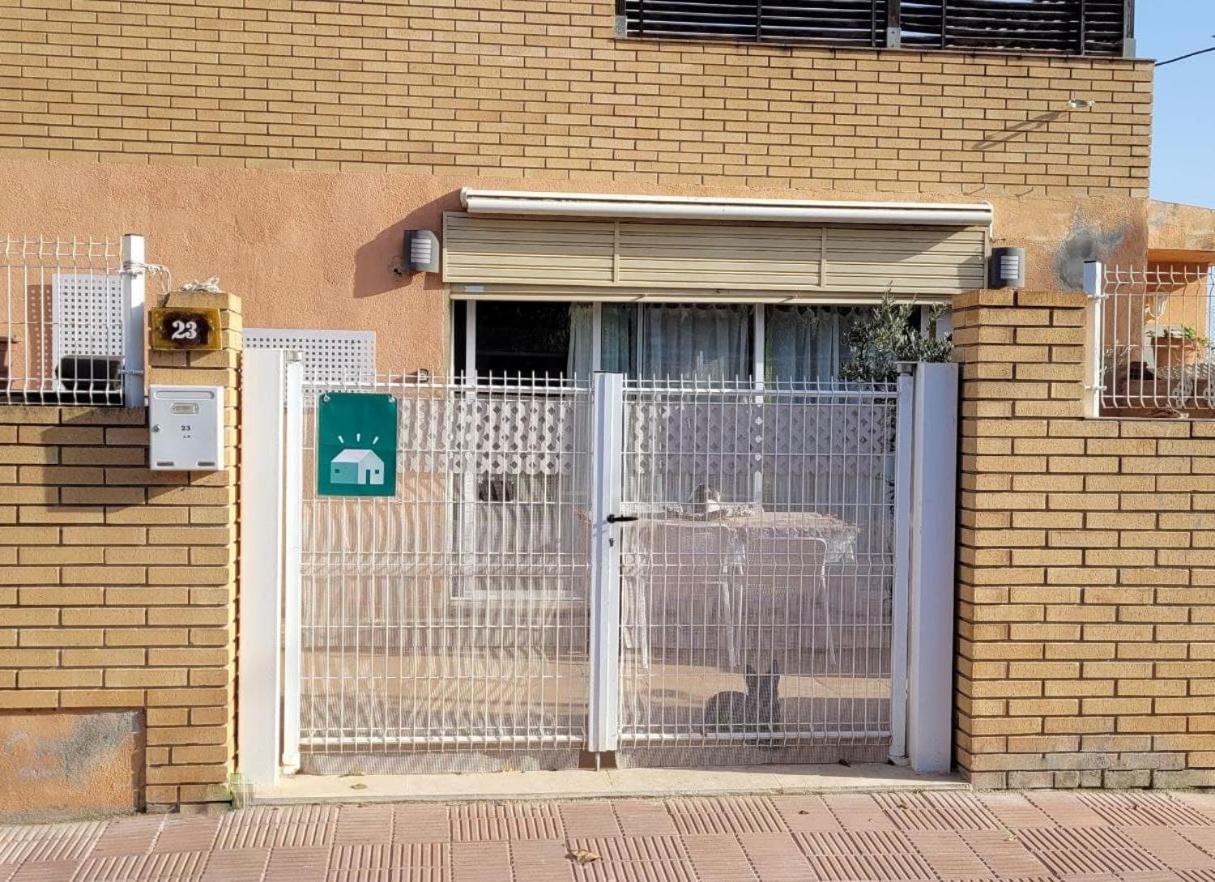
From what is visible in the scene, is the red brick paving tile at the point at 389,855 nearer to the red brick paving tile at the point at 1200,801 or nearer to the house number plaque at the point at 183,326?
the house number plaque at the point at 183,326

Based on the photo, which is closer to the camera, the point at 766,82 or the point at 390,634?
the point at 390,634

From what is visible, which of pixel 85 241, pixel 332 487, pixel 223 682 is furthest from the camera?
pixel 85 241

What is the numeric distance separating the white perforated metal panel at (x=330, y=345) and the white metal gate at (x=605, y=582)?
314 cm

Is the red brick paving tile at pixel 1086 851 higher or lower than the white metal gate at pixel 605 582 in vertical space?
lower

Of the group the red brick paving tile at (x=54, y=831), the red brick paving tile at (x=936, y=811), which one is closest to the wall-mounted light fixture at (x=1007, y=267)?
the red brick paving tile at (x=936, y=811)

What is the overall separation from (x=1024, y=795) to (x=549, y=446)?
102 inches

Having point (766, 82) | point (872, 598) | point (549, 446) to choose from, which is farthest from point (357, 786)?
point (766, 82)

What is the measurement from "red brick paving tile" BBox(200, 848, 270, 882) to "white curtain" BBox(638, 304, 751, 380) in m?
5.20

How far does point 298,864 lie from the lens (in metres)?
4.78

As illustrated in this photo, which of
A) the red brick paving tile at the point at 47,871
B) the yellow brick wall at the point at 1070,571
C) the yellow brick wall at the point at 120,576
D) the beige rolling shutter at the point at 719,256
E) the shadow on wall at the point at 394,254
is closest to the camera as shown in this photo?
the red brick paving tile at the point at 47,871

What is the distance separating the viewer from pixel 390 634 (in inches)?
220

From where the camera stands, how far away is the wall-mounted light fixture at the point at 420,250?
864cm

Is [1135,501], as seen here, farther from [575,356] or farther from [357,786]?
[575,356]

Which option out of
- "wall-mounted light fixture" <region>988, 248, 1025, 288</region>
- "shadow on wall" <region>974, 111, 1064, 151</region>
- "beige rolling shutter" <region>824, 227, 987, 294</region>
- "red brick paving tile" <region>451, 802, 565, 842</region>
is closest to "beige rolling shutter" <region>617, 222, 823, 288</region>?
"beige rolling shutter" <region>824, 227, 987, 294</region>
